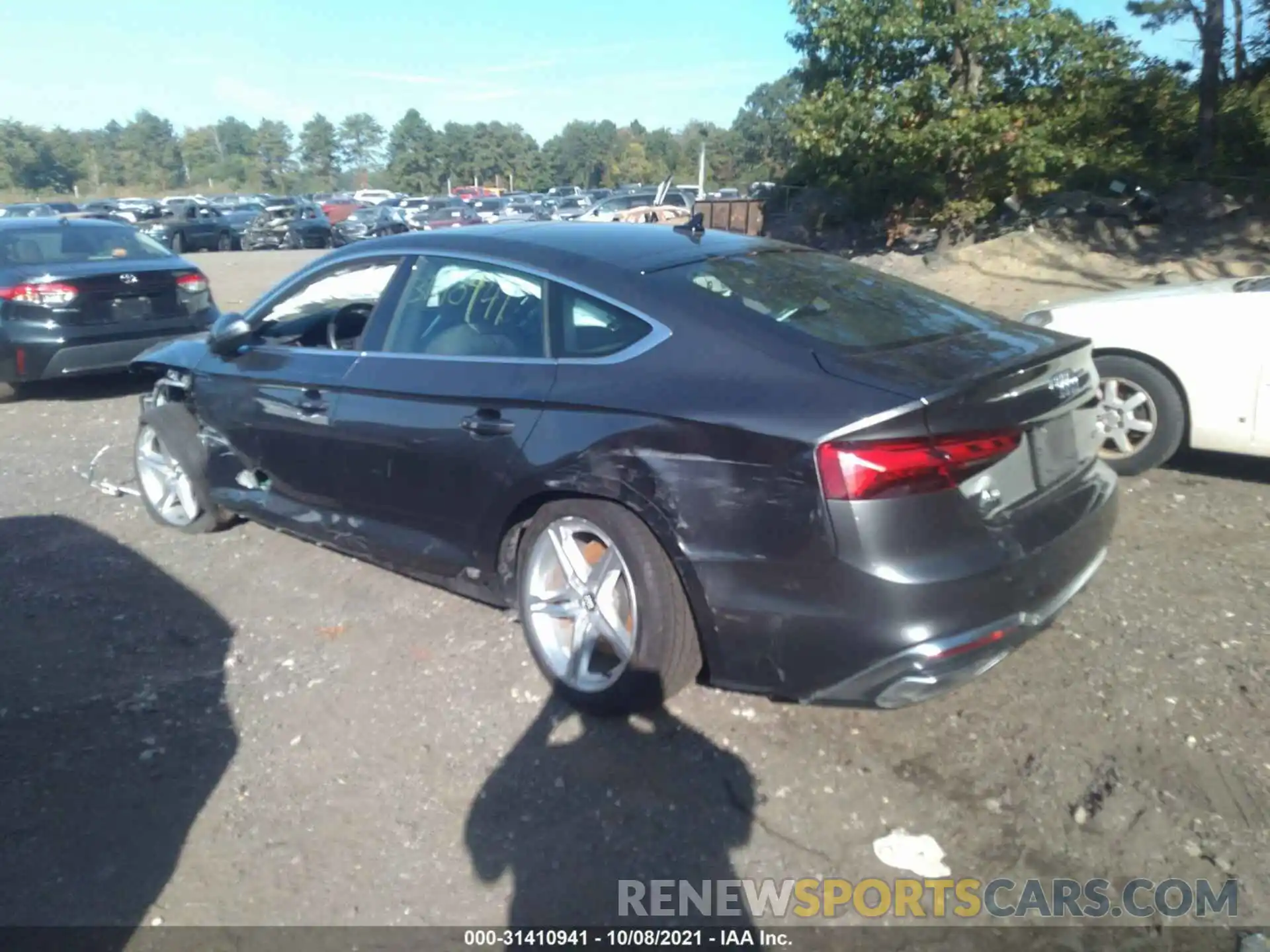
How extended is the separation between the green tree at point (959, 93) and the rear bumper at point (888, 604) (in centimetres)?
1484

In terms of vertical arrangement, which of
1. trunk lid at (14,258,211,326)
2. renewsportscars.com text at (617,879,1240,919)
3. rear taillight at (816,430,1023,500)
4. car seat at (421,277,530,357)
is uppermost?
car seat at (421,277,530,357)

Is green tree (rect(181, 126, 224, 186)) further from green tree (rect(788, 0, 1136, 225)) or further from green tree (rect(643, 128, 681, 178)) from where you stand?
green tree (rect(788, 0, 1136, 225))

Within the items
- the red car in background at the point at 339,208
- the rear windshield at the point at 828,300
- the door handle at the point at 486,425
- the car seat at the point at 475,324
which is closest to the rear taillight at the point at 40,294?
the car seat at the point at 475,324

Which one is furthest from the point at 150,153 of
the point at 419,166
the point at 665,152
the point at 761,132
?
the point at 761,132

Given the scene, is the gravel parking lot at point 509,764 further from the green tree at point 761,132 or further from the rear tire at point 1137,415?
the green tree at point 761,132

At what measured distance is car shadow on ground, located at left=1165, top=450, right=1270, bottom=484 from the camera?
20.0 ft

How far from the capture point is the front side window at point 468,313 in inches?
153

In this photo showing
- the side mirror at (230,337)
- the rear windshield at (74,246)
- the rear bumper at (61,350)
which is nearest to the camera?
the side mirror at (230,337)

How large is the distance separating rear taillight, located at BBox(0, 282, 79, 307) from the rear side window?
6477mm

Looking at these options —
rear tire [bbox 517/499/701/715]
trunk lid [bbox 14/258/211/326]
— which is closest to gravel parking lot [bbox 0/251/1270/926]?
rear tire [bbox 517/499/701/715]

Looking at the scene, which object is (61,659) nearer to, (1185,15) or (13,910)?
(13,910)

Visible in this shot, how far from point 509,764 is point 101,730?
60.0 inches

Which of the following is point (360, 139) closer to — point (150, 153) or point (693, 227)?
point (150, 153)

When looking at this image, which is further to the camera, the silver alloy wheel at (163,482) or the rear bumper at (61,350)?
the rear bumper at (61,350)
